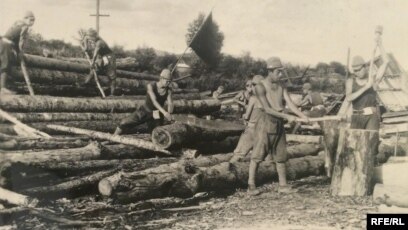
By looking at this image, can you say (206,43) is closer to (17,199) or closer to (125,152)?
(125,152)

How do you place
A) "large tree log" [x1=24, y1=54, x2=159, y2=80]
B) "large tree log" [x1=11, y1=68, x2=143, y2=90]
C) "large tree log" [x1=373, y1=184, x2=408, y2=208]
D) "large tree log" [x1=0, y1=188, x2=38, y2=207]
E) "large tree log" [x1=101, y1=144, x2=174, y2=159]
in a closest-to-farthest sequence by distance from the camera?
"large tree log" [x1=0, y1=188, x2=38, y2=207]
"large tree log" [x1=373, y1=184, x2=408, y2=208]
"large tree log" [x1=101, y1=144, x2=174, y2=159]
"large tree log" [x1=11, y1=68, x2=143, y2=90]
"large tree log" [x1=24, y1=54, x2=159, y2=80]

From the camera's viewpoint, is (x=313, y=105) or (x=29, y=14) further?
(x=313, y=105)

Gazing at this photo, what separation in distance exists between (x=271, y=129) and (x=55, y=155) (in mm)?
2476

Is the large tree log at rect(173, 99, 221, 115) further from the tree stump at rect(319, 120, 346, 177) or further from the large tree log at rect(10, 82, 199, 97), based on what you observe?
the tree stump at rect(319, 120, 346, 177)

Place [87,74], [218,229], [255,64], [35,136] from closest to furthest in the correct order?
1. [218,229]
2. [35,136]
3. [87,74]
4. [255,64]

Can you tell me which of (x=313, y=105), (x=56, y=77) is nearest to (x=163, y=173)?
(x=56, y=77)

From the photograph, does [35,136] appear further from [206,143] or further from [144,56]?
[144,56]

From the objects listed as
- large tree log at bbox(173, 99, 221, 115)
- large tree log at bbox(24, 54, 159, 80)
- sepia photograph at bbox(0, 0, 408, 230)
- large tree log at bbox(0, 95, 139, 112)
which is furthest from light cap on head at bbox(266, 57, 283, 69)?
large tree log at bbox(24, 54, 159, 80)

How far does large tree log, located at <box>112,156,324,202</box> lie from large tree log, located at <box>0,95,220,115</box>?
2411mm

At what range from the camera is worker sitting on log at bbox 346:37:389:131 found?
5934 millimetres

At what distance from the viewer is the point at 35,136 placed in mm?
6117

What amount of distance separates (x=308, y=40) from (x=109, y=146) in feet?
12.4

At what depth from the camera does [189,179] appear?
5.08 m

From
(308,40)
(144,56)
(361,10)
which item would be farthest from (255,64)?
(361,10)
